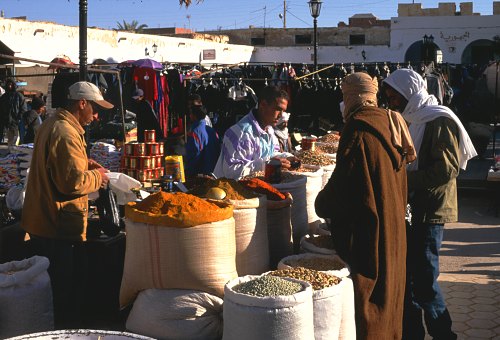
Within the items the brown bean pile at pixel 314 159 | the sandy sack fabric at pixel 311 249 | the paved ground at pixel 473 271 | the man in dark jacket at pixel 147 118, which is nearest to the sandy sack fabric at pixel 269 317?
the sandy sack fabric at pixel 311 249

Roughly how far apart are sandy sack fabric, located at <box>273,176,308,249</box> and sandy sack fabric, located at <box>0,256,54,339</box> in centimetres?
167

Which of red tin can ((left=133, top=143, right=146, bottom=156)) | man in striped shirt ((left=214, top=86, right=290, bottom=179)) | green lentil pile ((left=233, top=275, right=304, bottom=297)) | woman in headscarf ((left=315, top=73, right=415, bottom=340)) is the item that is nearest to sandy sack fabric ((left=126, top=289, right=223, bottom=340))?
green lentil pile ((left=233, top=275, right=304, bottom=297))

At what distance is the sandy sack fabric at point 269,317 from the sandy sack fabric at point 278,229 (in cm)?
112

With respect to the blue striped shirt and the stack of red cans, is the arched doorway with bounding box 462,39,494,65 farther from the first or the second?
the blue striped shirt

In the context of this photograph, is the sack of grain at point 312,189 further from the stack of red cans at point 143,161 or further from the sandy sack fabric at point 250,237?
the stack of red cans at point 143,161

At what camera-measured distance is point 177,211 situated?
10.9ft

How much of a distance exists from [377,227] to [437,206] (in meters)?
1.02

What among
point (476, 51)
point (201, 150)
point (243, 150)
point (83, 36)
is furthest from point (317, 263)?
point (476, 51)

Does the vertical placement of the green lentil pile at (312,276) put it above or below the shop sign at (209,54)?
below

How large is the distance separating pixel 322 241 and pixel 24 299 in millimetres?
1815

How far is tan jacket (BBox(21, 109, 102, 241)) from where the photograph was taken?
3.86 meters

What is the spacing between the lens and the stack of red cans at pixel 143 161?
7.32m

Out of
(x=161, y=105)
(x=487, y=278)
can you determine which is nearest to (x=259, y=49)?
(x=161, y=105)

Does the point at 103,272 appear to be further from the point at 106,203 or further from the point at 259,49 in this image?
the point at 259,49
